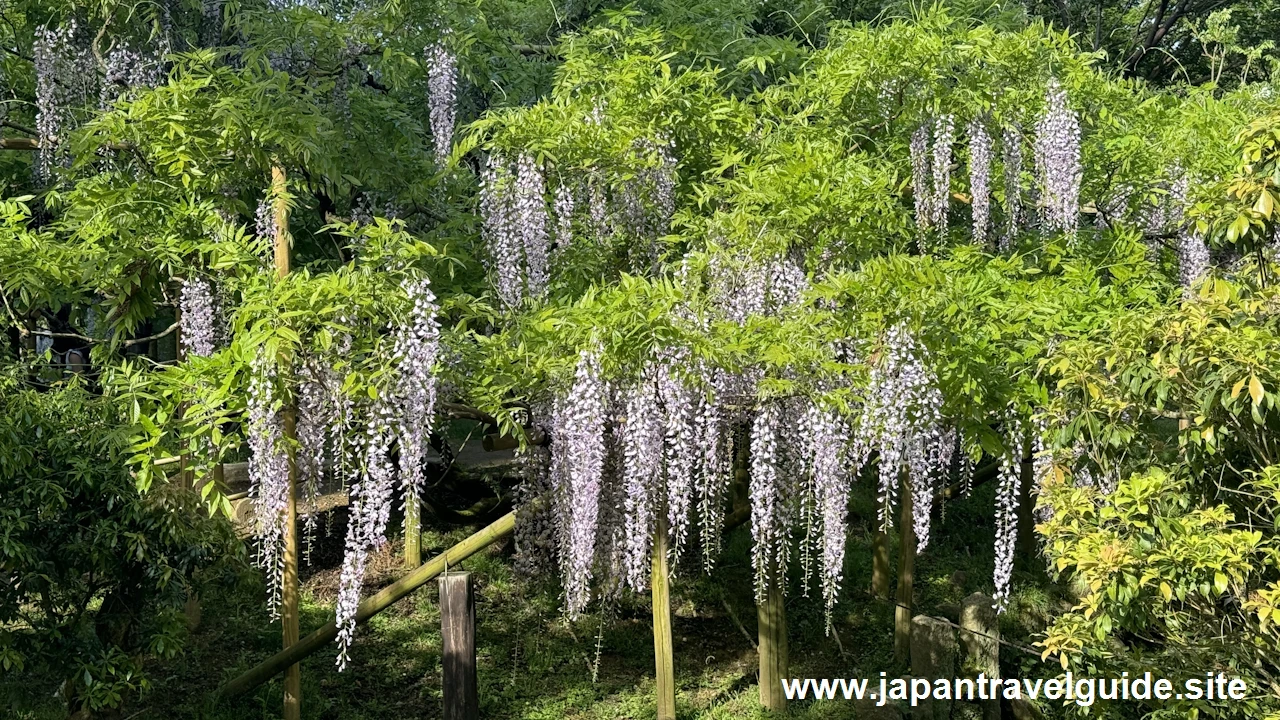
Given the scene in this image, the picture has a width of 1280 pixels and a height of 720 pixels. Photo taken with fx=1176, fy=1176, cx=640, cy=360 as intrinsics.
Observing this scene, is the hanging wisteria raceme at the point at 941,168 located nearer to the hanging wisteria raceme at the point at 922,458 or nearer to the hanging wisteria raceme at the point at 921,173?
the hanging wisteria raceme at the point at 921,173

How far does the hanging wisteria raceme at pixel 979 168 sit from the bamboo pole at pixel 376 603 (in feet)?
10.7

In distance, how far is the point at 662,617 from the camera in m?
6.45

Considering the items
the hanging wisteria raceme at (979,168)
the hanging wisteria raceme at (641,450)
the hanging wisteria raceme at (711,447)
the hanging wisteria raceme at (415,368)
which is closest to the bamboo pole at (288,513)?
the hanging wisteria raceme at (415,368)

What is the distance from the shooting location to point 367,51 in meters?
7.34

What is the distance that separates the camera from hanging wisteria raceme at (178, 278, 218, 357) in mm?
6145

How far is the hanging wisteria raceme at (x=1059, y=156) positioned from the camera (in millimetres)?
6938

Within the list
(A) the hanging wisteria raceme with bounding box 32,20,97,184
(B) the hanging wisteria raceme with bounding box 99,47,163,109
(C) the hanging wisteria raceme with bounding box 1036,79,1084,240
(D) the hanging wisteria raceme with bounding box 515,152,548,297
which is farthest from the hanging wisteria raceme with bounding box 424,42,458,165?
(C) the hanging wisteria raceme with bounding box 1036,79,1084,240

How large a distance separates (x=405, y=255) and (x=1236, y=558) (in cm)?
370

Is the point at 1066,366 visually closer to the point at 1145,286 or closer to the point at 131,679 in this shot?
the point at 1145,286

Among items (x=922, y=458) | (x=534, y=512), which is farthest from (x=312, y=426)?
(x=922, y=458)

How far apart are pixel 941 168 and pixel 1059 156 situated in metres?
0.72

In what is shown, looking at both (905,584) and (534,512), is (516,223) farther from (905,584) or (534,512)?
(905,584)

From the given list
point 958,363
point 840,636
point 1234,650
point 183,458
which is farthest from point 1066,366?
point 183,458

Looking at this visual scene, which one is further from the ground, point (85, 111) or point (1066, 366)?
point (85, 111)
